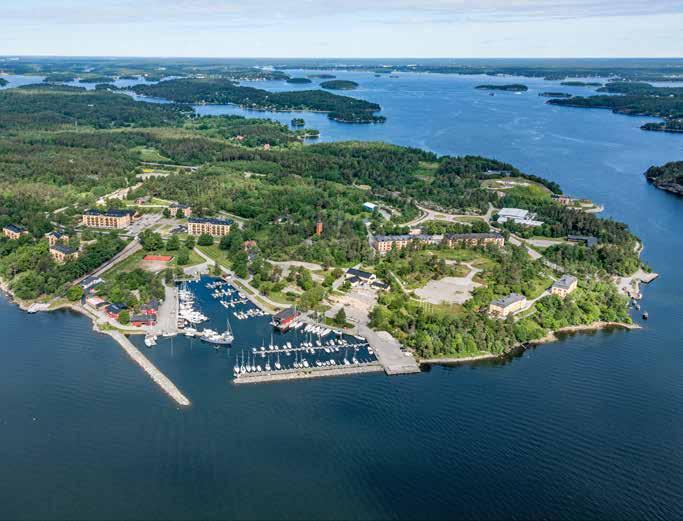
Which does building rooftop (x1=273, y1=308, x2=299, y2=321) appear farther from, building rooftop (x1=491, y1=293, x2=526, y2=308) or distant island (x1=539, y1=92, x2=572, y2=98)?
distant island (x1=539, y1=92, x2=572, y2=98)

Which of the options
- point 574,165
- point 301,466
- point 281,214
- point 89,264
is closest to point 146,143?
point 281,214

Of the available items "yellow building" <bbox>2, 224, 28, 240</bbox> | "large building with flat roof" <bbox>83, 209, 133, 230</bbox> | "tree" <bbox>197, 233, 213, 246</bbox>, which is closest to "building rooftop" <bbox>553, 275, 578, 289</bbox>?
"tree" <bbox>197, 233, 213, 246</bbox>

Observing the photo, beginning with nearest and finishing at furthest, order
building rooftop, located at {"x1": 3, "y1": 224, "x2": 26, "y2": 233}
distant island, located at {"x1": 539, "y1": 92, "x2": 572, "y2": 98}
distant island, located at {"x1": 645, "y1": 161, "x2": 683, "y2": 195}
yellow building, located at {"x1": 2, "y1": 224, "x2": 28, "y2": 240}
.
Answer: yellow building, located at {"x1": 2, "y1": 224, "x2": 28, "y2": 240} < building rooftop, located at {"x1": 3, "y1": 224, "x2": 26, "y2": 233} < distant island, located at {"x1": 645, "y1": 161, "x2": 683, "y2": 195} < distant island, located at {"x1": 539, "y1": 92, "x2": 572, "y2": 98}

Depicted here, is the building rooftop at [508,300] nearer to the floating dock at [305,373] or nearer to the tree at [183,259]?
the floating dock at [305,373]

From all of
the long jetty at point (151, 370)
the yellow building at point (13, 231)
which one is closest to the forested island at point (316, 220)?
the yellow building at point (13, 231)

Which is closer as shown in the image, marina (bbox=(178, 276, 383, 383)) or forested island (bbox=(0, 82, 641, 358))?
marina (bbox=(178, 276, 383, 383))

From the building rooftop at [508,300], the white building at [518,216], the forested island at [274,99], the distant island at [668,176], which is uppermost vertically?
the forested island at [274,99]

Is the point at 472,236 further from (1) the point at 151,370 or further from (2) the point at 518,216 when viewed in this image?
(1) the point at 151,370
